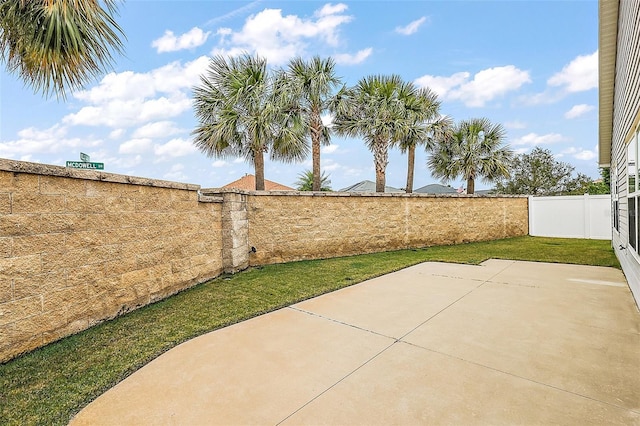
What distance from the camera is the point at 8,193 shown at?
233 centimetres

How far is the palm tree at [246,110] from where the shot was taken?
30.5ft

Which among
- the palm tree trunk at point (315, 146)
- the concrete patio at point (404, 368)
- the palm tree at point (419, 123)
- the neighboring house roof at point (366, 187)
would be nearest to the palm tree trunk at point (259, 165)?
the palm tree trunk at point (315, 146)

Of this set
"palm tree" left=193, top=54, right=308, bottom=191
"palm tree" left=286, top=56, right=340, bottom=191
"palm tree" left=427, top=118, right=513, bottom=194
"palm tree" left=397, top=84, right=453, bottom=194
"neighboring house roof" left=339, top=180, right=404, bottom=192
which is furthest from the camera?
"neighboring house roof" left=339, top=180, right=404, bottom=192

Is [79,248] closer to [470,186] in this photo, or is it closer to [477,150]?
[477,150]

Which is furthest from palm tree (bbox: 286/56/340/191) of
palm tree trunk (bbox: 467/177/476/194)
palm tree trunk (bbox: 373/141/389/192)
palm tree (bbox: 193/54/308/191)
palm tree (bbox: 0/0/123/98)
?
palm tree trunk (bbox: 467/177/476/194)

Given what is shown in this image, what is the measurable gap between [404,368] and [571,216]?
42.6 ft

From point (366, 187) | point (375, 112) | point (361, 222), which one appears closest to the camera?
point (361, 222)

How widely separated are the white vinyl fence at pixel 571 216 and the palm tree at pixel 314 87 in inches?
366

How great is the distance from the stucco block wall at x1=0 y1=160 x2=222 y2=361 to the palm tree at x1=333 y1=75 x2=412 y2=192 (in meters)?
7.81

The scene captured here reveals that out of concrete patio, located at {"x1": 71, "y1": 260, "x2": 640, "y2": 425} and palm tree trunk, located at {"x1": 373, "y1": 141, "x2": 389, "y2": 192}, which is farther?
palm tree trunk, located at {"x1": 373, "y1": 141, "x2": 389, "y2": 192}

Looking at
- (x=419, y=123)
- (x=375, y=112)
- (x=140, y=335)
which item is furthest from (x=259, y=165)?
(x=140, y=335)

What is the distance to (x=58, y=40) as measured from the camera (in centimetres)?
292

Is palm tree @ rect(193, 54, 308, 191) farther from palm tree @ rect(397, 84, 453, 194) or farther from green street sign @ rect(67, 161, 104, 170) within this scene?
green street sign @ rect(67, 161, 104, 170)

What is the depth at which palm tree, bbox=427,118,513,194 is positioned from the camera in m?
12.9
